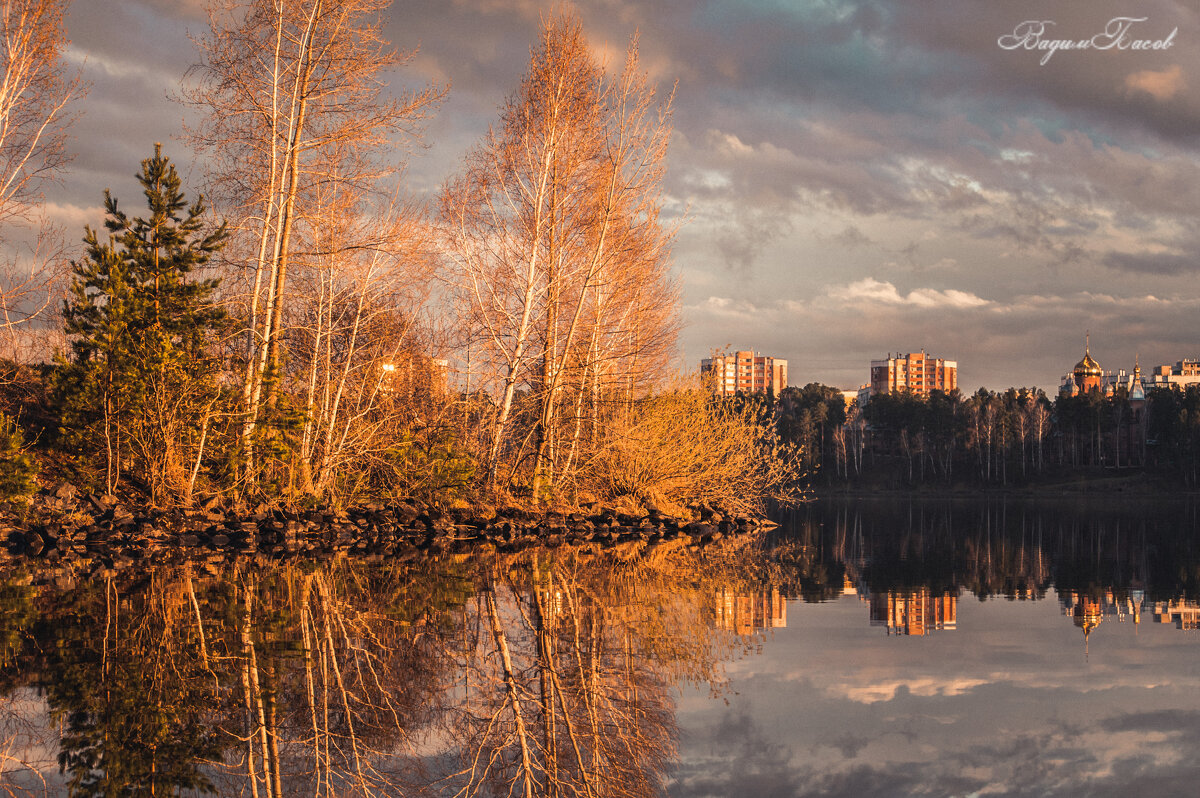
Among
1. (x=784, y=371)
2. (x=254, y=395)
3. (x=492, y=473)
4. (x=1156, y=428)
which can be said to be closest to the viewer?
(x=254, y=395)

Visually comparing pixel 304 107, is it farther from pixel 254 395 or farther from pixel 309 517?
pixel 309 517

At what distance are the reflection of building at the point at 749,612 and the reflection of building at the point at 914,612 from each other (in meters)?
0.93

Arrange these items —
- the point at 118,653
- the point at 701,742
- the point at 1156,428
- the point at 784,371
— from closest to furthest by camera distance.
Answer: the point at 701,742 < the point at 118,653 < the point at 1156,428 < the point at 784,371

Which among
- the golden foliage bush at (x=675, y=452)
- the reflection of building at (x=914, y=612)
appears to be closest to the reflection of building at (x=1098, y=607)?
the reflection of building at (x=914, y=612)

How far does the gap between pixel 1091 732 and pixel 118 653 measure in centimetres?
650

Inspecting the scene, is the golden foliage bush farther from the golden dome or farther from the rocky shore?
the golden dome

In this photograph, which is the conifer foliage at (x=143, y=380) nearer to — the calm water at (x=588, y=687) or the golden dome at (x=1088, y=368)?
the calm water at (x=588, y=687)

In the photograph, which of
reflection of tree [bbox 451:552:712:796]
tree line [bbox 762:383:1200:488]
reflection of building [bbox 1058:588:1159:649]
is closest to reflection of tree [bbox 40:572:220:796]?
reflection of tree [bbox 451:552:712:796]

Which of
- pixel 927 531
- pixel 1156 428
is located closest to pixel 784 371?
pixel 1156 428

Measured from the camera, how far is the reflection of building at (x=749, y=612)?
29.7 feet

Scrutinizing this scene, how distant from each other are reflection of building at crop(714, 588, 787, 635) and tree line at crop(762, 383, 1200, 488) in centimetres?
7211

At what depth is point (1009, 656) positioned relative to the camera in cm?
761

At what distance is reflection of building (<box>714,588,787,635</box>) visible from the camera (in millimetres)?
9055

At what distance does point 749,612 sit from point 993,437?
8225cm
